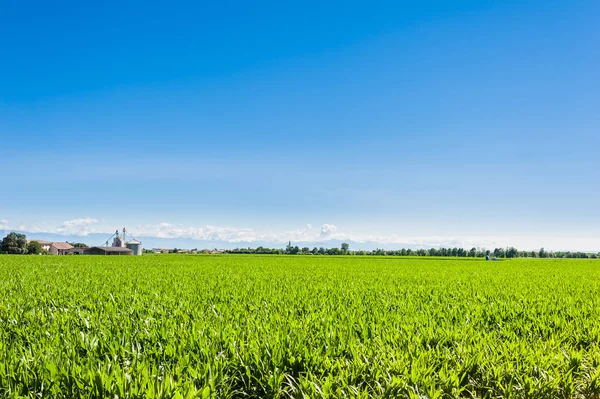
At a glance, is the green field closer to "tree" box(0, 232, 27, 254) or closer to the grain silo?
the grain silo

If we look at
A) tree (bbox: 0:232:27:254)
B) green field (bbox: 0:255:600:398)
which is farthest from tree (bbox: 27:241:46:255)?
green field (bbox: 0:255:600:398)

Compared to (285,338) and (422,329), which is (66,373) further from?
(422,329)

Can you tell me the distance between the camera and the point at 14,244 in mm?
108062

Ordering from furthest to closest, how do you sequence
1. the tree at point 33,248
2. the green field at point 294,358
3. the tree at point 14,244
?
1. the tree at point 33,248
2. the tree at point 14,244
3. the green field at point 294,358

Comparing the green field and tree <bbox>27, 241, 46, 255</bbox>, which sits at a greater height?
the green field

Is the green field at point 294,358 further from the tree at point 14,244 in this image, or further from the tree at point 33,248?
the tree at point 33,248

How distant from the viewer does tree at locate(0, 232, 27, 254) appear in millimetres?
106812

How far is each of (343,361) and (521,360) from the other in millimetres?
2457

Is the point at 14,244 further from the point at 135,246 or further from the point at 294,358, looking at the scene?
the point at 294,358

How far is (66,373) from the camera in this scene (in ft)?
12.3

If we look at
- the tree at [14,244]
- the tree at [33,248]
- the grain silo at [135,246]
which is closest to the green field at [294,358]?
the grain silo at [135,246]

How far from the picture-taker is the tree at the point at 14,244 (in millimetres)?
106812

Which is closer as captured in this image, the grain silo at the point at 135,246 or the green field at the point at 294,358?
the green field at the point at 294,358

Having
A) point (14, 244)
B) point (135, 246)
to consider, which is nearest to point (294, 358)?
point (135, 246)
